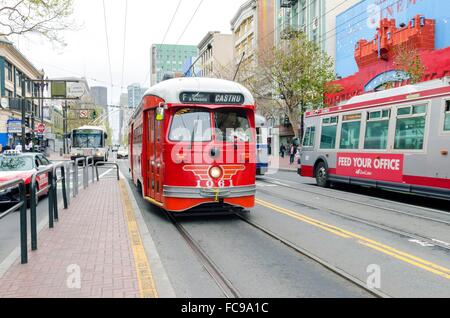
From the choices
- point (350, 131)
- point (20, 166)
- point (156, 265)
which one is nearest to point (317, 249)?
point (156, 265)

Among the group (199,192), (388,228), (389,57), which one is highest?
(389,57)

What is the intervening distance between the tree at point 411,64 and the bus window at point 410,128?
9637 mm

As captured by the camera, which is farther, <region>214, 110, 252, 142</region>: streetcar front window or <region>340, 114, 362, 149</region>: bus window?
<region>340, 114, 362, 149</region>: bus window

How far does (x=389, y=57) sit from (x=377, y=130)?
15.5 meters

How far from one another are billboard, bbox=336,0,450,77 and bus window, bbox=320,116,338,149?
1138 centimetres

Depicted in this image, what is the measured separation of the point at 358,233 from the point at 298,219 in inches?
64.7

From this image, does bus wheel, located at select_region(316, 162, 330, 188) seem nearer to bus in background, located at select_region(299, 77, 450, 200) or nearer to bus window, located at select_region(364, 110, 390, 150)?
bus in background, located at select_region(299, 77, 450, 200)

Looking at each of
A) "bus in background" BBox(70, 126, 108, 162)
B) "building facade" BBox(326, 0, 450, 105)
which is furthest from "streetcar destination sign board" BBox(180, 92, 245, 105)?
"bus in background" BBox(70, 126, 108, 162)

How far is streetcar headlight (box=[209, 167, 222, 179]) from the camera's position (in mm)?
8648

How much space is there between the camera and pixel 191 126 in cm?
878

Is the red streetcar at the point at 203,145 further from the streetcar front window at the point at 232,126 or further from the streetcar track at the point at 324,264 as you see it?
the streetcar track at the point at 324,264

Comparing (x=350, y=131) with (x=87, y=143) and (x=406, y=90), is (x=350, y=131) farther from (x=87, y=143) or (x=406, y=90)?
(x=87, y=143)

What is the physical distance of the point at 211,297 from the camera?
4.57m
